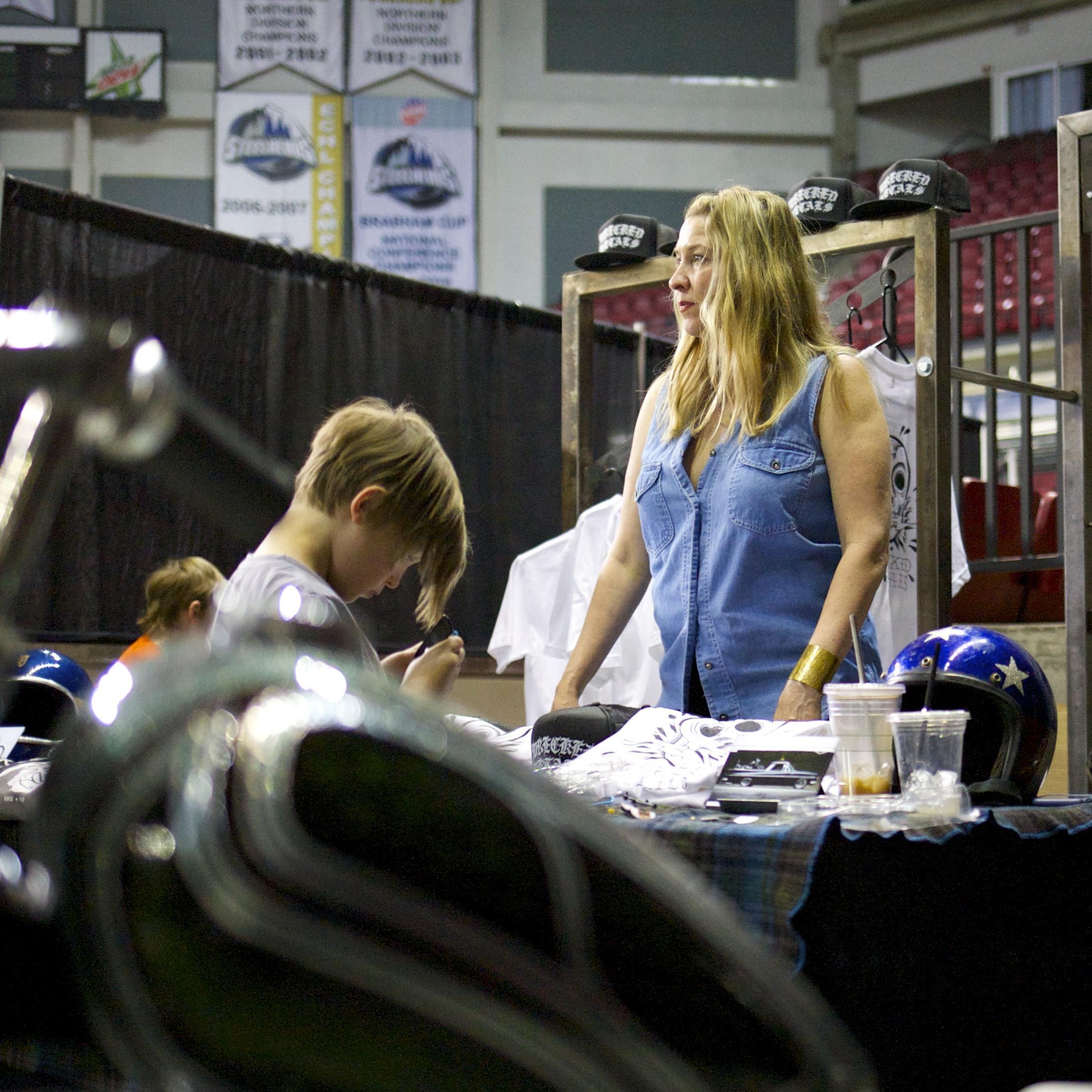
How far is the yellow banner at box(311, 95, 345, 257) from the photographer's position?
32.4 feet

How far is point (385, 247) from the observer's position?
9961mm

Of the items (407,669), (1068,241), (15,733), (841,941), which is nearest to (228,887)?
(841,941)

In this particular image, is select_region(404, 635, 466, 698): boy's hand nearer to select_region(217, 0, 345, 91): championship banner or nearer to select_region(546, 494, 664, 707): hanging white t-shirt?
select_region(546, 494, 664, 707): hanging white t-shirt

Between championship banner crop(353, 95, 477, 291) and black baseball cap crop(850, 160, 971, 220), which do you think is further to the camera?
championship banner crop(353, 95, 477, 291)

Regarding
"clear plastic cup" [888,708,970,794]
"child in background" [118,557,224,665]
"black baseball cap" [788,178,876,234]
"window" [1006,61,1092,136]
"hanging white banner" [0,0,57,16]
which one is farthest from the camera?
"window" [1006,61,1092,136]

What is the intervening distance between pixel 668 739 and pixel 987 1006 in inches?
13.2

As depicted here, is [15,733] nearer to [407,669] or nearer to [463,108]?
[407,669]

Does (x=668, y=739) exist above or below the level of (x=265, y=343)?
below

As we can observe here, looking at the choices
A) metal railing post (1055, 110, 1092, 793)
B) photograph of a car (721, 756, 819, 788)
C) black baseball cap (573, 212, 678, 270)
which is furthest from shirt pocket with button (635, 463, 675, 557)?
→ black baseball cap (573, 212, 678, 270)

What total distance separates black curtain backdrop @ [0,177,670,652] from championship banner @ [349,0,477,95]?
630cm

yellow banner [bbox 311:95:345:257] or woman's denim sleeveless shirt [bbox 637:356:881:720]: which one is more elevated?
yellow banner [bbox 311:95:345:257]

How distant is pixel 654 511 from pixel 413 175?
8962 millimetres

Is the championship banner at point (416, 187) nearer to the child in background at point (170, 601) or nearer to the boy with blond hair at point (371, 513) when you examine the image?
the child in background at point (170, 601)

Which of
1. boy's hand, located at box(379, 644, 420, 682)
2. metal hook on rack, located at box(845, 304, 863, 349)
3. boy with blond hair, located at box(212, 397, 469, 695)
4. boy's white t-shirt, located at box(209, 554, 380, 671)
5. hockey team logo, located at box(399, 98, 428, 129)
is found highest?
hockey team logo, located at box(399, 98, 428, 129)
